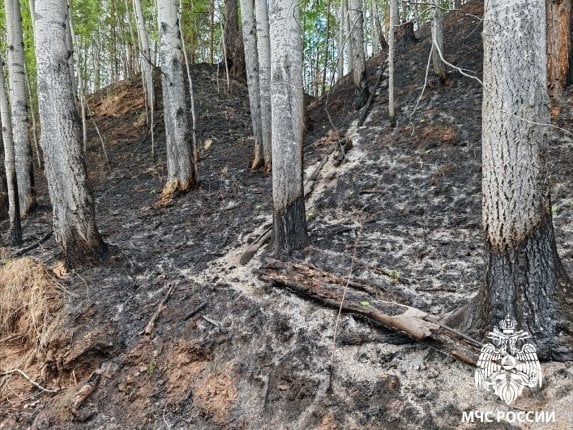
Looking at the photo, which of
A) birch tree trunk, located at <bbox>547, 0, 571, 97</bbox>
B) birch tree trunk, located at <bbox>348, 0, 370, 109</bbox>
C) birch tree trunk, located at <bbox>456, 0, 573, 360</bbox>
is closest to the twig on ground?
birch tree trunk, located at <bbox>456, 0, 573, 360</bbox>

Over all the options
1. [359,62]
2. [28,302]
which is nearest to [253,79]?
[359,62]

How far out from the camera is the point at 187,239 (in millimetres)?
5688

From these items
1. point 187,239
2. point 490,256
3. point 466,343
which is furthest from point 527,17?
point 187,239

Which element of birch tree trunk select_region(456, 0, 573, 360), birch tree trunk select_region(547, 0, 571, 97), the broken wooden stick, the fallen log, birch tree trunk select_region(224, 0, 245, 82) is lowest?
the broken wooden stick

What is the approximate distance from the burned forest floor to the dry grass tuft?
0.10 ft

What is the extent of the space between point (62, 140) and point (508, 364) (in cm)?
478

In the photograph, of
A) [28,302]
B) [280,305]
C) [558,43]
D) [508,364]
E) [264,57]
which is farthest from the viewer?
[264,57]

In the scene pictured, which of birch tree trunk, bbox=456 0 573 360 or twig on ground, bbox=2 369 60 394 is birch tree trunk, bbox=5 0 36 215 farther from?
birch tree trunk, bbox=456 0 573 360

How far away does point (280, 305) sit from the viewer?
381 centimetres

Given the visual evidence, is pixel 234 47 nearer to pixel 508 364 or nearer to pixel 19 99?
pixel 19 99

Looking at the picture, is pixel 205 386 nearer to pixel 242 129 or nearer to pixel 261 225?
pixel 261 225

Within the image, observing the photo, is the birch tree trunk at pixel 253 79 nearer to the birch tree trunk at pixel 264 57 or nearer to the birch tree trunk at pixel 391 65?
the birch tree trunk at pixel 264 57

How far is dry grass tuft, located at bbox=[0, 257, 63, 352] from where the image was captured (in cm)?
423

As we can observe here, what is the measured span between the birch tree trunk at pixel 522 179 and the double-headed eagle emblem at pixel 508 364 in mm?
62
